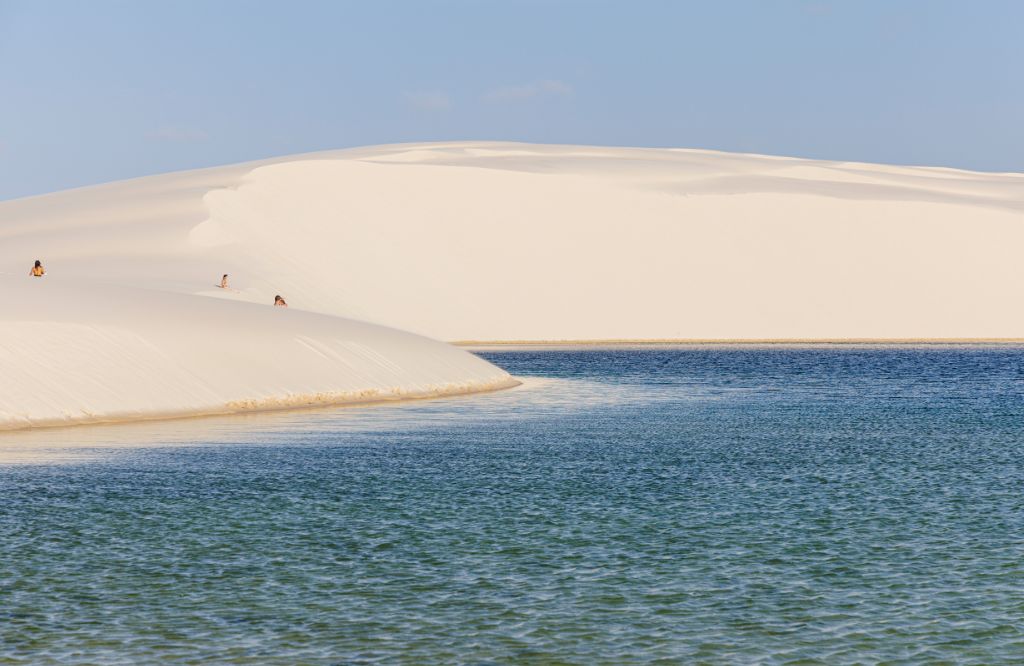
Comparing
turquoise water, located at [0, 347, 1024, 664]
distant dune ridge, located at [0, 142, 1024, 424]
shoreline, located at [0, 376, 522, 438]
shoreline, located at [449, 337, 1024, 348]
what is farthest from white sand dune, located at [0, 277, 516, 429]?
shoreline, located at [449, 337, 1024, 348]

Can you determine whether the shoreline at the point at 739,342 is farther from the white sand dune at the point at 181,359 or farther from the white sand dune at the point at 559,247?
the white sand dune at the point at 181,359

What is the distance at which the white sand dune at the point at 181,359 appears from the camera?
42.5 meters

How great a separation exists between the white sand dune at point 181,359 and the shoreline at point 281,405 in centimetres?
5

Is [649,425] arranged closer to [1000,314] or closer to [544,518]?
[544,518]

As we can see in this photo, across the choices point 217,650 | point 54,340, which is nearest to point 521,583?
point 217,650

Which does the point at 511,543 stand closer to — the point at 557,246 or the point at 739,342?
the point at 739,342

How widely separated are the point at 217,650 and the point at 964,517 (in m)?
13.0

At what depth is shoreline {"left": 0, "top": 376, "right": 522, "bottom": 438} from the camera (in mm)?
40719

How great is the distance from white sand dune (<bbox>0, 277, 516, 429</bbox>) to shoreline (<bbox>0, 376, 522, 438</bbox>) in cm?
5

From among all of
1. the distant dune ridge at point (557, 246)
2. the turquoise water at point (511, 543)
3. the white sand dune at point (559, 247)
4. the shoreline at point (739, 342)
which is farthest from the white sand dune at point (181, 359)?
the shoreline at point (739, 342)

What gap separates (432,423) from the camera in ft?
141

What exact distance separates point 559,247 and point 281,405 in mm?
95278

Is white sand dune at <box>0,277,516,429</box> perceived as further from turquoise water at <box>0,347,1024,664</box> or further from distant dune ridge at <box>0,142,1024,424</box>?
distant dune ridge at <box>0,142,1024,424</box>

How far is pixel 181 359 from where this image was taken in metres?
47.3
